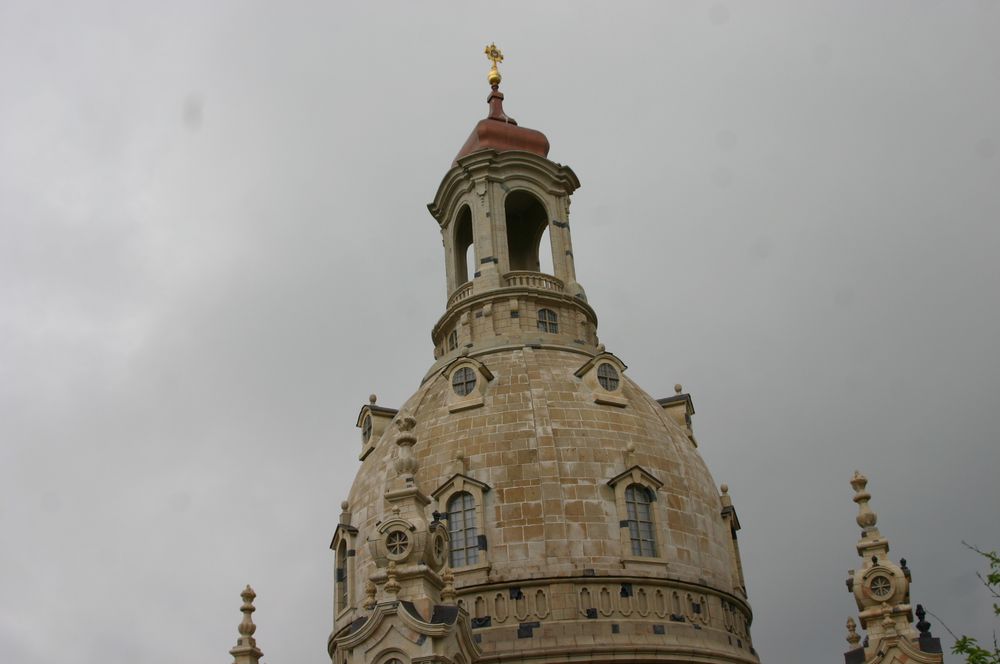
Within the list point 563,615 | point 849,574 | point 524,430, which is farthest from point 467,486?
point 849,574

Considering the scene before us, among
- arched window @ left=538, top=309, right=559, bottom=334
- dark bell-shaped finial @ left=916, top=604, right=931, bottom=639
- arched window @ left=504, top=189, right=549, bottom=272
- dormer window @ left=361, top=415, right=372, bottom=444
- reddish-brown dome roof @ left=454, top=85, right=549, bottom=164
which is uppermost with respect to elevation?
reddish-brown dome roof @ left=454, top=85, right=549, bottom=164

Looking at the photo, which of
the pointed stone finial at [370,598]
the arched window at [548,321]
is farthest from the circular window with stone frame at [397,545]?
the arched window at [548,321]

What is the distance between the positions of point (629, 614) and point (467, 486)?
262 inches

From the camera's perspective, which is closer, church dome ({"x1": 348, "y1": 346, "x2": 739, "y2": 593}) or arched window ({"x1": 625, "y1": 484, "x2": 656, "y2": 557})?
church dome ({"x1": 348, "y1": 346, "x2": 739, "y2": 593})

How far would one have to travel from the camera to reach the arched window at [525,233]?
5175cm

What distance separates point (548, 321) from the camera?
45.2 meters

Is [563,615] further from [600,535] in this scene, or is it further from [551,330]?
[551,330]

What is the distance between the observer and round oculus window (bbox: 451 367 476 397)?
40.8 metres

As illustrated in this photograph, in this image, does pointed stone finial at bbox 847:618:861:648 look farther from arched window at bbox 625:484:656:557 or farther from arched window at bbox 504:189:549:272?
arched window at bbox 504:189:549:272

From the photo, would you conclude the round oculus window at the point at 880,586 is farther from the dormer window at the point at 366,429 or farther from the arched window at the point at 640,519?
the dormer window at the point at 366,429

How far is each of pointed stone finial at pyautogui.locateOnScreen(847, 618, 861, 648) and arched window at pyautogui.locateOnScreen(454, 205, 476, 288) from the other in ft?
69.1

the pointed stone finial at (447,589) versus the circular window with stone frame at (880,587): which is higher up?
the circular window with stone frame at (880,587)

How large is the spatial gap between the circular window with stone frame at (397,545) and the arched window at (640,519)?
9.18 meters

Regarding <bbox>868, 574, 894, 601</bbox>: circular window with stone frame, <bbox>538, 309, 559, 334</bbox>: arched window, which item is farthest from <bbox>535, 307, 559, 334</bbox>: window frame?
<bbox>868, 574, 894, 601</bbox>: circular window with stone frame
